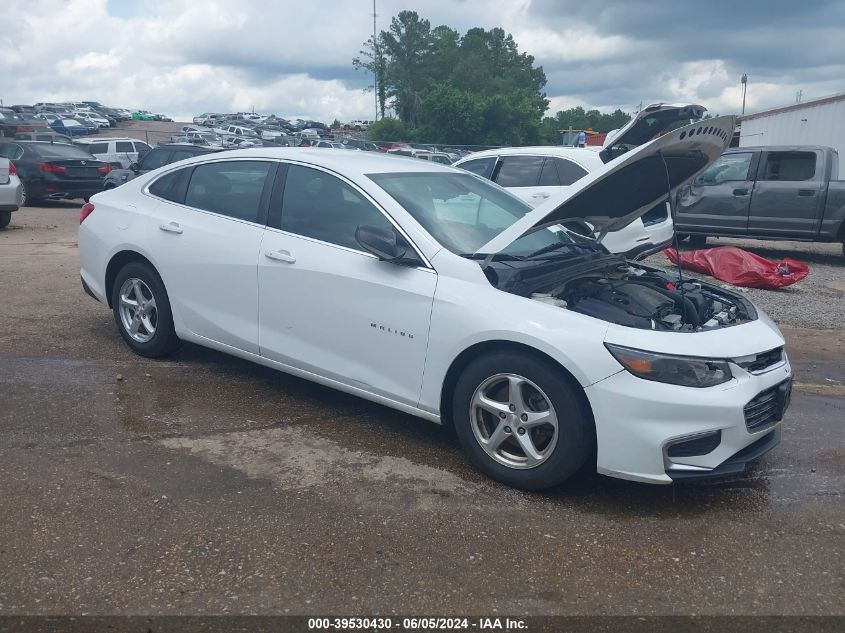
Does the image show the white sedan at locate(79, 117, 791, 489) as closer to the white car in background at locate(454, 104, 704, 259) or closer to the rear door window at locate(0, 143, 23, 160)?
the white car in background at locate(454, 104, 704, 259)

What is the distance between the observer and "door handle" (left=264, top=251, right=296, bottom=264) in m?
4.82

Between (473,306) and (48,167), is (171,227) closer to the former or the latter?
(473,306)

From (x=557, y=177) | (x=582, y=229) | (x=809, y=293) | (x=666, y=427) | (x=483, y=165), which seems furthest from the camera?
(x=483, y=165)

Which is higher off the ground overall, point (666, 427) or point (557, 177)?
point (557, 177)

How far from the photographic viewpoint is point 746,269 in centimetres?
998

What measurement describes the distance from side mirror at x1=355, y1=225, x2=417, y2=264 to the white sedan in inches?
0.4

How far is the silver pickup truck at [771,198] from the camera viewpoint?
1248 centimetres

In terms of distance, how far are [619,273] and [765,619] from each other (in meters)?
2.29

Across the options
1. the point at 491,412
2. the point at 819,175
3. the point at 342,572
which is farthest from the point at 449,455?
the point at 819,175

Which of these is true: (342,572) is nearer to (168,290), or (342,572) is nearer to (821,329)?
(168,290)

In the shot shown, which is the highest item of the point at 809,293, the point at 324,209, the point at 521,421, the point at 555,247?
Result: the point at 324,209

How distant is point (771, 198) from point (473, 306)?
10.2 m

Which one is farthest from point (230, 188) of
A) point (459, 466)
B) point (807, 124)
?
point (807, 124)

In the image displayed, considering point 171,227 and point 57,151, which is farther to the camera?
point 57,151
